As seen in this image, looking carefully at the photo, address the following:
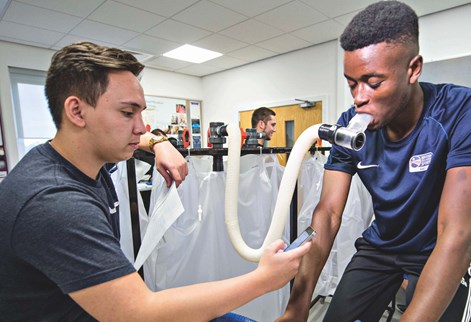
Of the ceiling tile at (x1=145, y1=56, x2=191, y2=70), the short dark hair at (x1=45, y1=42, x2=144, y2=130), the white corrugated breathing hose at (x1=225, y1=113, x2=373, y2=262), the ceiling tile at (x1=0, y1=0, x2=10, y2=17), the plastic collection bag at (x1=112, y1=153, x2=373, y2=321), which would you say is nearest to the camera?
the short dark hair at (x1=45, y1=42, x2=144, y2=130)

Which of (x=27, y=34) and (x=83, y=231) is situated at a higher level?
(x=27, y=34)

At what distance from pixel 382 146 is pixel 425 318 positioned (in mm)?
517

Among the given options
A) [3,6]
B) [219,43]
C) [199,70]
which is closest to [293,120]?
[219,43]

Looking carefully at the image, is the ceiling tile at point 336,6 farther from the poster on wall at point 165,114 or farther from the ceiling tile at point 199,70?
the poster on wall at point 165,114

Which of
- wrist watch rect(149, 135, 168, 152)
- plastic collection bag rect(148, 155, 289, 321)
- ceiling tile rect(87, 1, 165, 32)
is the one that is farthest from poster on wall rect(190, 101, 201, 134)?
wrist watch rect(149, 135, 168, 152)

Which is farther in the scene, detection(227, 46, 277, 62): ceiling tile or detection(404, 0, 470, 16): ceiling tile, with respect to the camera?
detection(227, 46, 277, 62): ceiling tile

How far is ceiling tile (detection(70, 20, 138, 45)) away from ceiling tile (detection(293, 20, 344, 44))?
1927mm

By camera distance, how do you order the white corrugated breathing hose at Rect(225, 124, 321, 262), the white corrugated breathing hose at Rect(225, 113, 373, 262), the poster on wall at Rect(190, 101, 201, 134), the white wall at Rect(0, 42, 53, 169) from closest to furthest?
the white corrugated breathing hose at Rect(225, 113, 373, 262)
the white corrugated breathing hose at Rect(225, 124, 321, 262)
the white wall at Rect(0, 42, 53, 169)
the poster on wall at Rect(190, 101, 201, 134)

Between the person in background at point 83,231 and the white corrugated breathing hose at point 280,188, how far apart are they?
0.27m

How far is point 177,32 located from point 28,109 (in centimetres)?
215

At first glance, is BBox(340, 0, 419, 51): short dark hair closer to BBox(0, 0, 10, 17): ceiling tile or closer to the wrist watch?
the wrist watch

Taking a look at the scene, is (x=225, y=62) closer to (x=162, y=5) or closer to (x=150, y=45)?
(x=150, y=45)

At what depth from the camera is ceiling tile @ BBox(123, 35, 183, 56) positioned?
3.16 m

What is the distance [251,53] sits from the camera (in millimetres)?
3727
